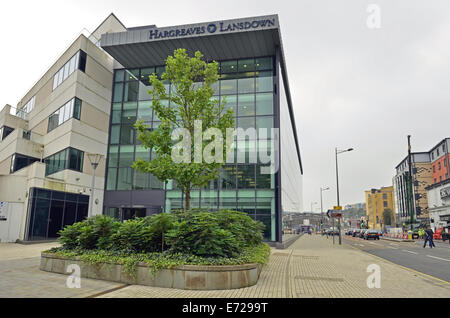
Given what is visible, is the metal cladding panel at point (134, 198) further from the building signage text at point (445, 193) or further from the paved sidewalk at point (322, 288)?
the building signage text at point (445, 193)

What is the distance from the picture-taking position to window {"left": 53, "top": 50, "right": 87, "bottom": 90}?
27.2 metres

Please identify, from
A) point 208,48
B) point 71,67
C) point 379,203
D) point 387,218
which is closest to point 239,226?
point 208,48

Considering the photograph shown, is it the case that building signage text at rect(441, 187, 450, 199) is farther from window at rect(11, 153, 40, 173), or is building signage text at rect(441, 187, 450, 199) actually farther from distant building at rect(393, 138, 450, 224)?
window at rect(11, 153, 40, 173)

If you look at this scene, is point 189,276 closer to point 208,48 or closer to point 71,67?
point 208,48

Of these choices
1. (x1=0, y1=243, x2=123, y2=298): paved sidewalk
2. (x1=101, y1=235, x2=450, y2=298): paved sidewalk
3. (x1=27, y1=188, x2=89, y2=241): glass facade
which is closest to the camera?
(x1=0, y1=243, x2=123, y2=298): paved sidewalk

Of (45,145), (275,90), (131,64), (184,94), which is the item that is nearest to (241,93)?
(275,90)

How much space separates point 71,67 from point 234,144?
652 inches

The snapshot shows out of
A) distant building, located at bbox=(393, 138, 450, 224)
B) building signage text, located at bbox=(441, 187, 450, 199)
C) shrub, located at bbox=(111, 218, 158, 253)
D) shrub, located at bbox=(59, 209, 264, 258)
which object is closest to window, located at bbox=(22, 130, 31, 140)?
shrub, located at bbox=(59, 209, 264, 258)

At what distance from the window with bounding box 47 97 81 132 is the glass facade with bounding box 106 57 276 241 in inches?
153

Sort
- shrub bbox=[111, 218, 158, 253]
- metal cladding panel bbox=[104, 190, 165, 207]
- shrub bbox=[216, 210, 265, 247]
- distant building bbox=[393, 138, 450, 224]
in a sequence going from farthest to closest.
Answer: distant building bbox=[393, 138, 450, 224], metal cladding panel bbox=[104, 190, 165, 207], shrub bbox=[216, 210, 265, 247], shrub bbox=[111, 218, 158, 253]

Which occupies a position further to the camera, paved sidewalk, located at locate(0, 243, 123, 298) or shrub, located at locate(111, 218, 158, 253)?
shrub, located at locate(111, 218, 158, 253)

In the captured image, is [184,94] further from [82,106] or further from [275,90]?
[82,106]

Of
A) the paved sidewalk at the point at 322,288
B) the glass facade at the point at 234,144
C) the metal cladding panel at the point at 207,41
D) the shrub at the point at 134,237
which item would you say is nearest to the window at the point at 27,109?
the glass facade at the point at 234,144
